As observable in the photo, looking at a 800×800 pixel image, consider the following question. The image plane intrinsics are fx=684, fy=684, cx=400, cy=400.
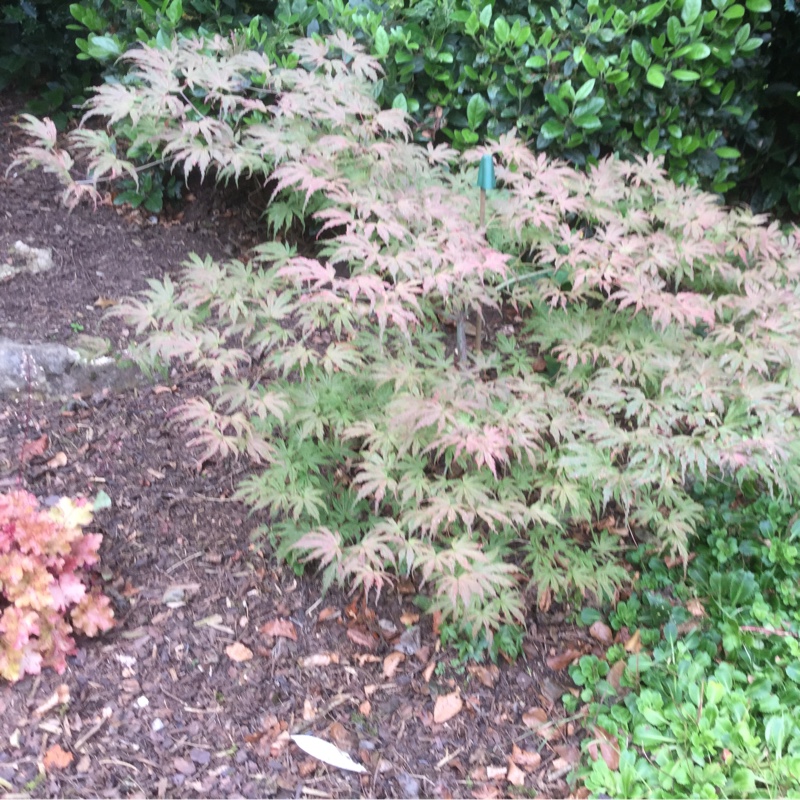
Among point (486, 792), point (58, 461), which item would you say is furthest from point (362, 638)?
point (58, 461)

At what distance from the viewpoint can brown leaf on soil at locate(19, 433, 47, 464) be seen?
272 cm

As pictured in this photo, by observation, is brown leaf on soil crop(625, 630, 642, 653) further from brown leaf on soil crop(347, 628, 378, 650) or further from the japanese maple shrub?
brown leaf on soil crop(347, 628, 378, 650)

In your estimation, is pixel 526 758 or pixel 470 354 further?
pixel 470 354

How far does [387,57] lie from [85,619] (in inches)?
109

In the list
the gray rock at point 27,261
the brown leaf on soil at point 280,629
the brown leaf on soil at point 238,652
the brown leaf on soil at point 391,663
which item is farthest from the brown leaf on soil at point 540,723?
the gray rock at point 27,261

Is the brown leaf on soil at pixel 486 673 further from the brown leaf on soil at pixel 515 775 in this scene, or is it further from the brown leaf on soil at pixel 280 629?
the brown leaf on soil at pixel 280 629

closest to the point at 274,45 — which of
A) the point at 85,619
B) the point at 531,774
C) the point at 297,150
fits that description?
the point at 297,150

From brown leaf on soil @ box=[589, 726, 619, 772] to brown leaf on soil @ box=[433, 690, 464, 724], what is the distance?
0.43 meters

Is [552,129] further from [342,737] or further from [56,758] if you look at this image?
[56,758]

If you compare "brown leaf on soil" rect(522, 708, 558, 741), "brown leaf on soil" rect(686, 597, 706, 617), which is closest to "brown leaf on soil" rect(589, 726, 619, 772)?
"brown leaf on soil" rect(522, 708, 558, 741)

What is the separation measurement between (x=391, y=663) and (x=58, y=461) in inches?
61.1

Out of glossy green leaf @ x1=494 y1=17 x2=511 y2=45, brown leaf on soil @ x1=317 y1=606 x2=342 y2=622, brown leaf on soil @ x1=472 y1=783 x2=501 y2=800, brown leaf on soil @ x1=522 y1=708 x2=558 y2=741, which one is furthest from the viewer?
glossy green leaf @ x1=494 y1=17 x2=511 y2=45

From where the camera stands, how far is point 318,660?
2332 mm

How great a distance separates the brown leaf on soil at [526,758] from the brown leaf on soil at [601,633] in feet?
1.64
